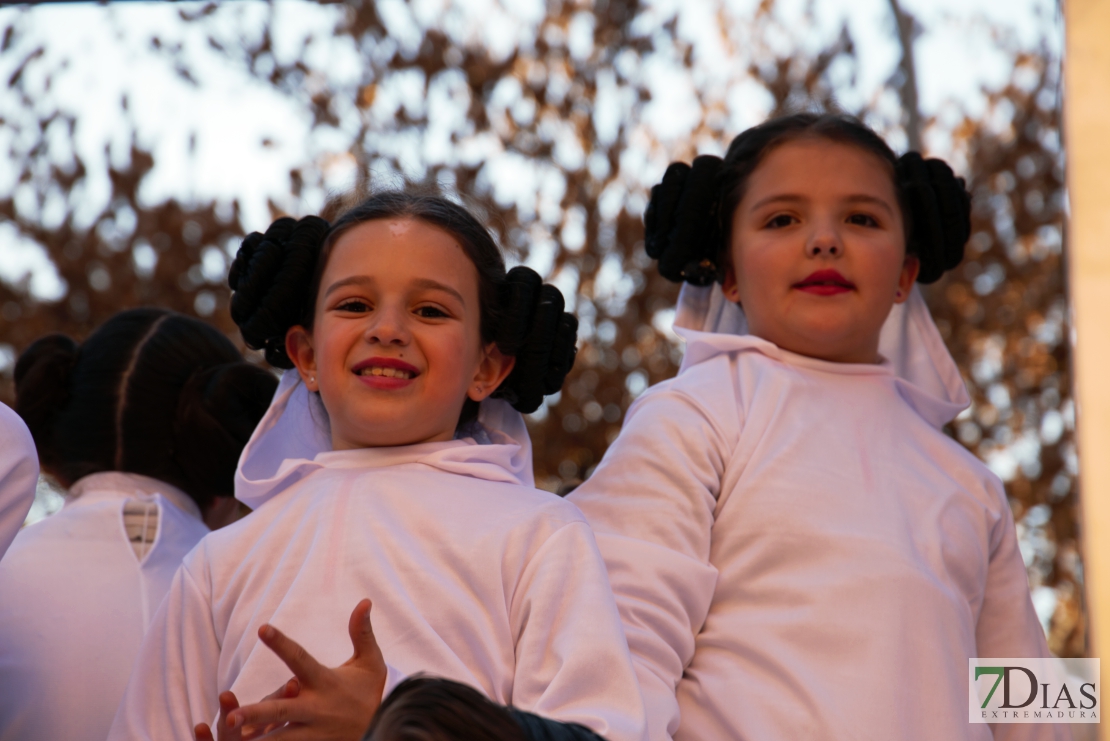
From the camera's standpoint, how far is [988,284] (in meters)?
6.28

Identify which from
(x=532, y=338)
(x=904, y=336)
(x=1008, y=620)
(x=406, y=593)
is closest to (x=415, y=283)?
(x=532, y=338)

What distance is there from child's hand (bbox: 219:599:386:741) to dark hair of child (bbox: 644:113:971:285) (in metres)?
1.39

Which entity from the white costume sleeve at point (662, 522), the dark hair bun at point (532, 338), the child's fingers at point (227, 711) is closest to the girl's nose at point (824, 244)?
the white costume sleeve at point (662, 522)

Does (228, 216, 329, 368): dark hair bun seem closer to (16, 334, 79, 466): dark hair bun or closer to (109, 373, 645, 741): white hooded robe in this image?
(109, 373, 645, 741): white hooded robe

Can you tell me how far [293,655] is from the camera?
176 centimetres

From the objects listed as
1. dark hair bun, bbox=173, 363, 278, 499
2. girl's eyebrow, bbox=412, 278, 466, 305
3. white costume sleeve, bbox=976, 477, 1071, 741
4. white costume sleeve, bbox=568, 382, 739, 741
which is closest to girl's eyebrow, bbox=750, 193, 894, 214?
white costume sleeve, bbox=568, 382, 739, 741

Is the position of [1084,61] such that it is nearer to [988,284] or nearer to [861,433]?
[861,433]

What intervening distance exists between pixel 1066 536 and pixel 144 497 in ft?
15.2

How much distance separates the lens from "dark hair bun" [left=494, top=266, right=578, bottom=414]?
2562mm

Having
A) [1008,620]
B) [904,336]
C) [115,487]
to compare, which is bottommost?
[1008,620]

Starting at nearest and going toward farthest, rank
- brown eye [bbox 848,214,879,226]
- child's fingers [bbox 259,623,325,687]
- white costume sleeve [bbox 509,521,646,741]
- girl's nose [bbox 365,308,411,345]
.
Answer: child's fingers [bbox 259,623,325,687] → white costume sleeve [bbox 509,521,646,741] → girl's nose [bbox 365,308,411,345] → brown eye [bbox 848,214,879,226]

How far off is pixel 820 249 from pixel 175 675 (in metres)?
1.52

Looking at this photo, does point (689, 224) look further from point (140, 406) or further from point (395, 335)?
point (140, 406)

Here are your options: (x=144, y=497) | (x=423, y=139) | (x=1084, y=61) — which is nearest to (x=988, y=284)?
(x=423, y=139)
